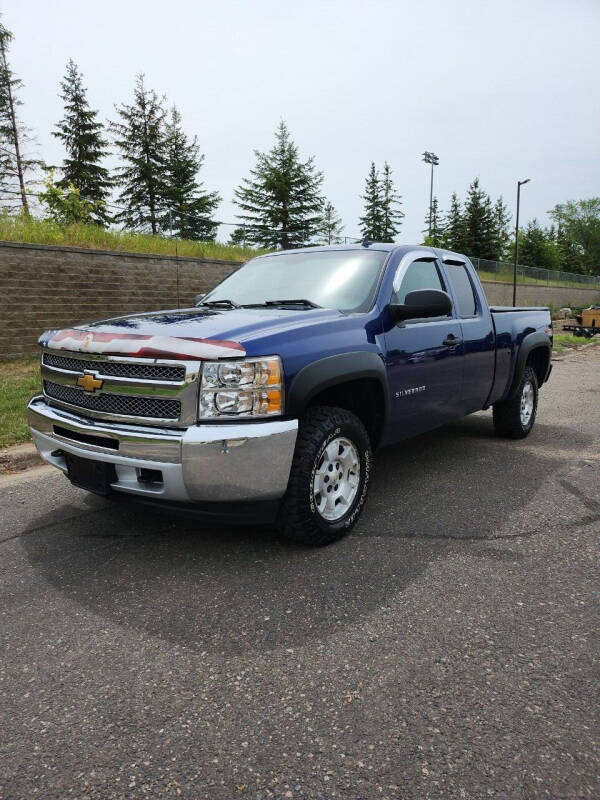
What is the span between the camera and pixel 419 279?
4727 millimetres

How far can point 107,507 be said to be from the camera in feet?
14.0

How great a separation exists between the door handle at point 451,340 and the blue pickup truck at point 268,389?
0.6 inches

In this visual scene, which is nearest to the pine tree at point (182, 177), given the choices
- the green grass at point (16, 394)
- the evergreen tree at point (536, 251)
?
the green grass at point (16, 394)

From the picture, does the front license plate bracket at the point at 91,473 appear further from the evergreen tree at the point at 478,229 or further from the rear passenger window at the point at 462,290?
the evergreen tree at the point at 478,229

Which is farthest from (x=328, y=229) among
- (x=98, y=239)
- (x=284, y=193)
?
(x=98, y=239)

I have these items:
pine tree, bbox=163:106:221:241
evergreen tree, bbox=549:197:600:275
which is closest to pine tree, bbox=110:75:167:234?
pine tree, bbox=163:106:221:241

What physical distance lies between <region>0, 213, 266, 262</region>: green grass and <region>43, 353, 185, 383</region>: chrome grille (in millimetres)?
9431

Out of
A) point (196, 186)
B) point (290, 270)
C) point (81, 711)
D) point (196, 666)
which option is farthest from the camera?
point (196, 186)

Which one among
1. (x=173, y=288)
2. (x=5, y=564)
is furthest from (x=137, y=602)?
(x=173, y=288)

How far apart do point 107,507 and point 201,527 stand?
2.73 ft

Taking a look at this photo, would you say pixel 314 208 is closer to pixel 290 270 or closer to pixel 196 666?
pixel 290 270

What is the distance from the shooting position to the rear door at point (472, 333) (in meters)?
5.09

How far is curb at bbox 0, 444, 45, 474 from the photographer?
5406mm

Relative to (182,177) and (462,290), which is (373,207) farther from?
(462,290)
